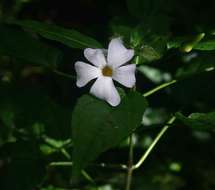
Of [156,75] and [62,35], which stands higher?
[62,35]

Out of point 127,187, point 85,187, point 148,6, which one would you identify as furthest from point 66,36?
point 85,187

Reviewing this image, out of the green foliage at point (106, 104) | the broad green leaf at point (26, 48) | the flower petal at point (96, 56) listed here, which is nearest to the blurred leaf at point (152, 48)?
the green foliage at point (106, 104)

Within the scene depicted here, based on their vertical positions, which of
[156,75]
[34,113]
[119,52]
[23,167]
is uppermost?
[119,52]

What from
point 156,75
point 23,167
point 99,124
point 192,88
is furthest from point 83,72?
point 156,75

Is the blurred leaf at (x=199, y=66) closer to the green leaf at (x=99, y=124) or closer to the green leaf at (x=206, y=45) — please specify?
the green leaf at (x=206, y=45)

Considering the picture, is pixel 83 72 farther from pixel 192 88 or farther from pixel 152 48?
pixel 192 88
